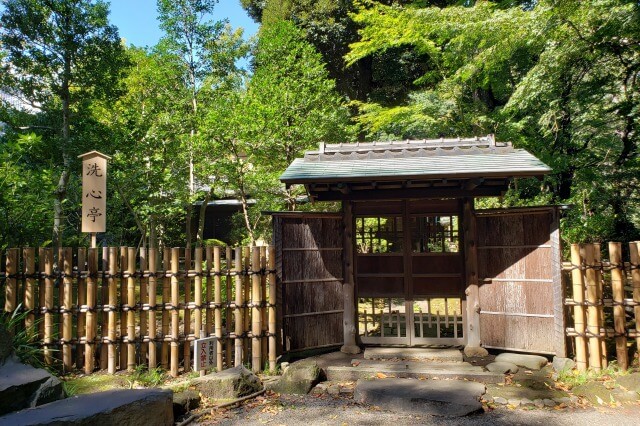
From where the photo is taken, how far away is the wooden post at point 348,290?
766cm

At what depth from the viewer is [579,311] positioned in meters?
6.41

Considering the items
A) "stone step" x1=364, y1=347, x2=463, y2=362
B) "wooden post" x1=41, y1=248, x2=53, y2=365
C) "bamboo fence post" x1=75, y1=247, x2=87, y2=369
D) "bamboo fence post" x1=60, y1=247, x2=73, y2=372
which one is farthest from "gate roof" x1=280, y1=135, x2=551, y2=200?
"wooden post" x1=41, y1=248, x2=53, y2=365

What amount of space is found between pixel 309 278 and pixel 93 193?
4030 millimetres

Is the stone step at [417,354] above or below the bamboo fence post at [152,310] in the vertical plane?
below

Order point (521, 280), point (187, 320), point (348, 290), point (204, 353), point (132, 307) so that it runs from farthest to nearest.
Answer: point (348, 290) → point (521, 280) → point (187, 320) → point (132, 307) → point (204, 353)

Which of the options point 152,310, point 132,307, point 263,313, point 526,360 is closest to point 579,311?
point 526,360

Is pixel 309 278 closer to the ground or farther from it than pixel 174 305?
farther from it

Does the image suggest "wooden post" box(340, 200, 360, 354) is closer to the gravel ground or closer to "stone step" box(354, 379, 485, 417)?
"stone step" box(354, 379, 485, 417)

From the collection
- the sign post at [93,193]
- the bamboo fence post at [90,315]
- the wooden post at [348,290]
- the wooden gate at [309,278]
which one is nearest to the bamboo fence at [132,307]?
the bamboo fence post at [90,315]

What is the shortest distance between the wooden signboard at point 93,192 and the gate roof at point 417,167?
3.16 m

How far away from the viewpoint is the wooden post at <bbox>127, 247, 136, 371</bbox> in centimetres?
636

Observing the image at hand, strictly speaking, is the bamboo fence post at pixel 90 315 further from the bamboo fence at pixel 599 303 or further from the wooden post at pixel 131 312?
the bamboo fence at pixel 599 303

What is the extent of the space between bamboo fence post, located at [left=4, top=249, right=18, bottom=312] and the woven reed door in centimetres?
770

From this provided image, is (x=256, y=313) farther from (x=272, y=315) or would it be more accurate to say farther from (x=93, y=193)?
(x=93, y=193)
